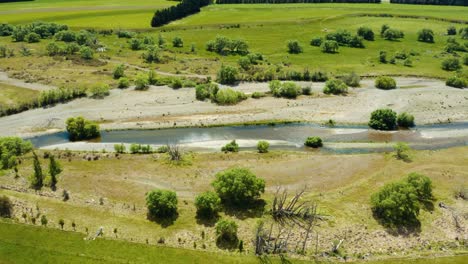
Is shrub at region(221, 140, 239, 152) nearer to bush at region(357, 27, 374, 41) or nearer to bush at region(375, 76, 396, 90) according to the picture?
bush at region(375, 76, 396, 90)

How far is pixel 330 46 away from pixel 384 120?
6925cm

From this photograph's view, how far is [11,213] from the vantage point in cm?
6888

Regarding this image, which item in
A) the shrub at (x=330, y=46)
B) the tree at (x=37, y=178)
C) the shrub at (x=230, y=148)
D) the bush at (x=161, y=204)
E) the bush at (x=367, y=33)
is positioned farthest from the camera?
the bush at (x=367, y=33)

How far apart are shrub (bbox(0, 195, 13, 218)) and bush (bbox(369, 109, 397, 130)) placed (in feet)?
263

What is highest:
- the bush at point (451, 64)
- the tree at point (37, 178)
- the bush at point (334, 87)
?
the bush at point (451, 64)

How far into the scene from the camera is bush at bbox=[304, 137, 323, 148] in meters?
97.6

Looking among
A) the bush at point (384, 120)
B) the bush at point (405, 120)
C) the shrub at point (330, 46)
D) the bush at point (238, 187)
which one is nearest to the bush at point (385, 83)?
the bush at point (405, 120)

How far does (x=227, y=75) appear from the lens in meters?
134

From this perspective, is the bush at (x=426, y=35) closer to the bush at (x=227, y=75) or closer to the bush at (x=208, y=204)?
the bush at (x=227, y=75)

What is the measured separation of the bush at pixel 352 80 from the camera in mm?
134750

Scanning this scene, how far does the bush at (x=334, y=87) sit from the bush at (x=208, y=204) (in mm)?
69629

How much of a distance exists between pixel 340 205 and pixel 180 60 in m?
98.9

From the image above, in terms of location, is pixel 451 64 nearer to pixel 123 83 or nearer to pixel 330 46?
pixel 330 46

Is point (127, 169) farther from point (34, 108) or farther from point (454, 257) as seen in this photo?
point (454, 257)
